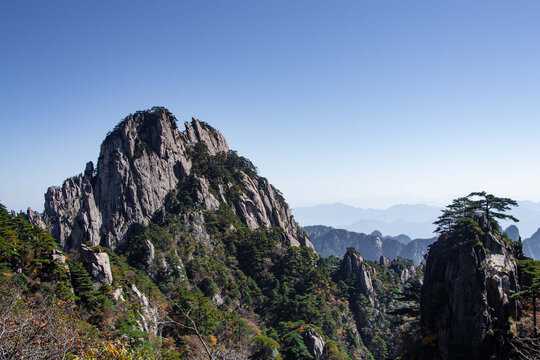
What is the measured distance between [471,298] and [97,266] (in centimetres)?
3527

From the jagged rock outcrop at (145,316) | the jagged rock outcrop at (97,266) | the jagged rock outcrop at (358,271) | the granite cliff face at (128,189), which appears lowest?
the jagged rock outcrop at (358,271)

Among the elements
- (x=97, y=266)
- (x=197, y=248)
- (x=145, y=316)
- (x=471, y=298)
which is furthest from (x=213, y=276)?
(x=471, y=298)

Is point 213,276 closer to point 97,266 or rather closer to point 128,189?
point 128,189

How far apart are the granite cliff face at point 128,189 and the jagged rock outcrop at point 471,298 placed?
50.9 meters

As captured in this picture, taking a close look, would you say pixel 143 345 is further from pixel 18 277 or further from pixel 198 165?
pixel 198 165

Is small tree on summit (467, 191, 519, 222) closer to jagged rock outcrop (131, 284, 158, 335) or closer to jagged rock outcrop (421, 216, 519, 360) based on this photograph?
jagged rock outcrop (421, 216, 519, 360)

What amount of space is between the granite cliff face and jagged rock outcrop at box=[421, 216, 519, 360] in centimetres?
5090

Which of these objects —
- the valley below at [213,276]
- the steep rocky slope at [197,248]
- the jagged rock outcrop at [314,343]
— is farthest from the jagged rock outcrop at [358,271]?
the jagged rock outcrop at [314,343]

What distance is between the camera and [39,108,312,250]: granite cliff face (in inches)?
2296

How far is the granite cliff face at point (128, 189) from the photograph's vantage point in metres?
58.3

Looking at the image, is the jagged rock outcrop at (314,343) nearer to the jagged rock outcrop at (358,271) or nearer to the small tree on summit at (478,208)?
the small tree on summit at (478,208)

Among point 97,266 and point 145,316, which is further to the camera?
point 145,316

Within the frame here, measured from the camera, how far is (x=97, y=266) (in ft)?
109

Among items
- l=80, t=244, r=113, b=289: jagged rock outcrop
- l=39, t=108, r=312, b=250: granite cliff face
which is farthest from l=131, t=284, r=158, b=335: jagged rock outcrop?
l=39, t=108, r=312, b=250: granite cliff face
